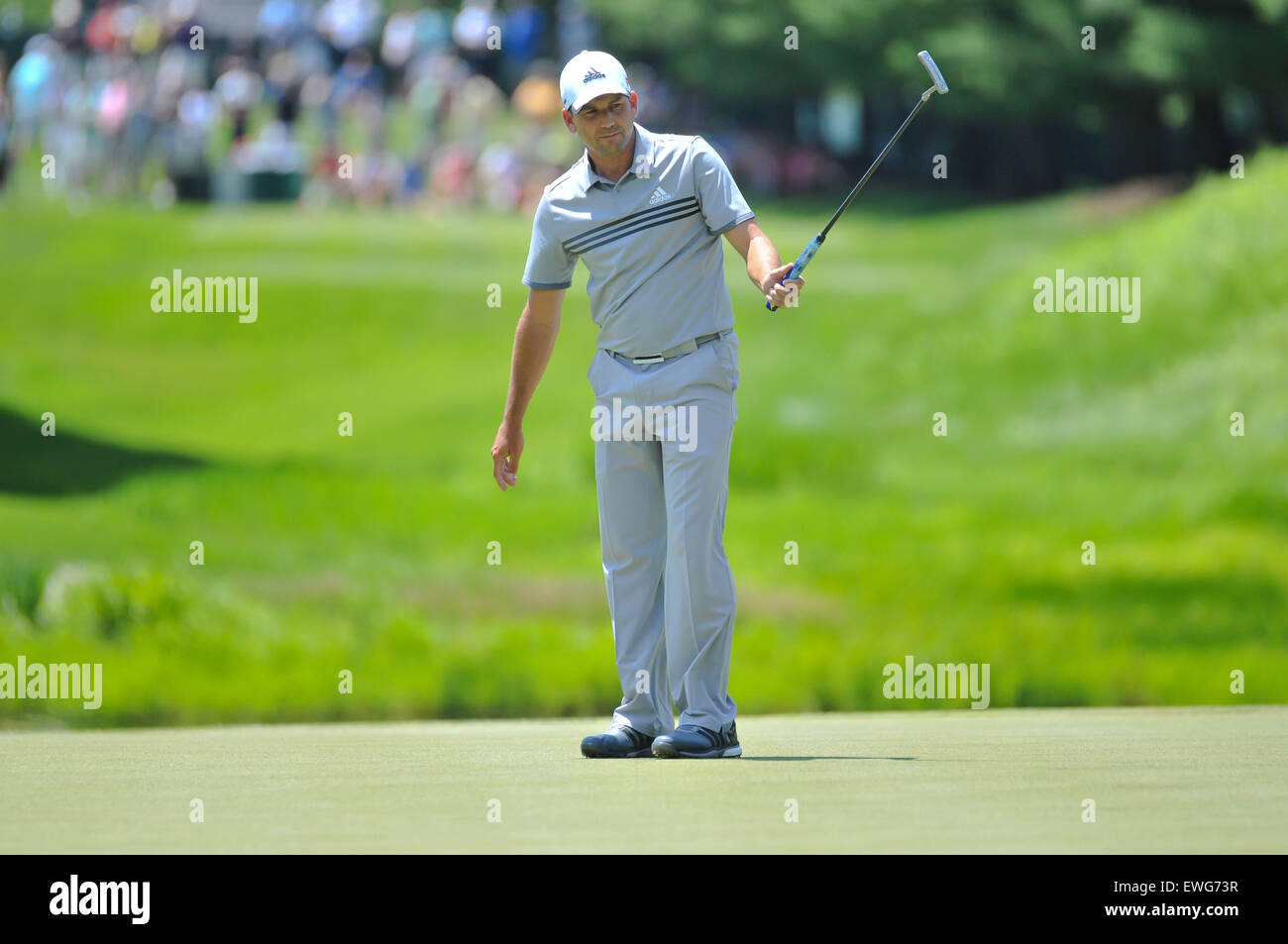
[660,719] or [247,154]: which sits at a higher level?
[247,154]

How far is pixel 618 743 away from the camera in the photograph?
7.38m

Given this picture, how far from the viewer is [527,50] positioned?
46.2 metres

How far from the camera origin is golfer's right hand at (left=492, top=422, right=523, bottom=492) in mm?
7762

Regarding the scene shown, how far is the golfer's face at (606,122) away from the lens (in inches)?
279

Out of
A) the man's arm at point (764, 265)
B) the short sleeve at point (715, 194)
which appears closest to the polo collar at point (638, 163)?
the short sleeve at point (715, 194)

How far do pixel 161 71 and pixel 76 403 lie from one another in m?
9.71

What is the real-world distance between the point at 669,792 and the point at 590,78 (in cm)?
229

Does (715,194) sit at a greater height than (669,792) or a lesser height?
greater

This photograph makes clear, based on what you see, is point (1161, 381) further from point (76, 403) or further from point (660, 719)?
point (660, 719)

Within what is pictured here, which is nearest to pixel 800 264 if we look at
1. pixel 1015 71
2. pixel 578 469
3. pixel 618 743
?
pixel 618 743

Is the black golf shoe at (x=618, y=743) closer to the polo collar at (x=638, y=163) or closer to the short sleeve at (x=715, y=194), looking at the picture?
the short sleeve at (x=715, y=194)

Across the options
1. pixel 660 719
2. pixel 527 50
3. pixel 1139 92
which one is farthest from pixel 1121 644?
pixel 527 50

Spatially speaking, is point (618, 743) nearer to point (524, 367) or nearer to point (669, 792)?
point (669, 792)

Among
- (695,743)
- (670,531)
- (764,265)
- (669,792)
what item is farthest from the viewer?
(670,531)
